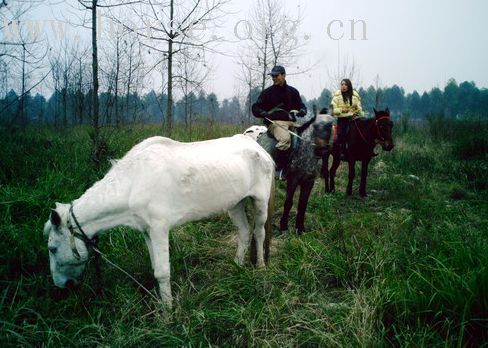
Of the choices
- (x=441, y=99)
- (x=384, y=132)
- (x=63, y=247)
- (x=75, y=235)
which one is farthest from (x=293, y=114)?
(x=441, y=99)

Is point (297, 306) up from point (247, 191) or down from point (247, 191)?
down

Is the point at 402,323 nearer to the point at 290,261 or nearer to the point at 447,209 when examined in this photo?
the point at 290,261

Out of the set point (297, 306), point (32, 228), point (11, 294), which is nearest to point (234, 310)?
point (297, 306)

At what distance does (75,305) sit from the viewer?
2.90 m

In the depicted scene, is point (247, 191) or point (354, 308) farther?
point (247, 191)

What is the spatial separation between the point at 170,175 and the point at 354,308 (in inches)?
76.5

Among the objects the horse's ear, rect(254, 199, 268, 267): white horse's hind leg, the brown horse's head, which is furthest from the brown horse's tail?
the brown horse's head

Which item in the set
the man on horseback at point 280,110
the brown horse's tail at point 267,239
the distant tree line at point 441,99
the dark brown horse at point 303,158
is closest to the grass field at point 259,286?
the brown horse's tail at point 267,239

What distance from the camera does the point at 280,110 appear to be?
17.4ft

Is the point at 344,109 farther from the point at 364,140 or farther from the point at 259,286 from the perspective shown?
the point at 259,286

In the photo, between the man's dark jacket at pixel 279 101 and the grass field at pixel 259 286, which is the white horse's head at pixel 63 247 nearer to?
the grass field at pixel 259 286

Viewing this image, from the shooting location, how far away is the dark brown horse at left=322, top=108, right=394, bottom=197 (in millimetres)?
7219

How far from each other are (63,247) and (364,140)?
6.50 metres

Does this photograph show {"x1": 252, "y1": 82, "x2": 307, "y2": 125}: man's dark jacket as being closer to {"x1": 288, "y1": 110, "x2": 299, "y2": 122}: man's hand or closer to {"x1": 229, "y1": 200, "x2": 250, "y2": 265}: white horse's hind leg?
{"x1": 288, "y1": 110, "x2": 299, "y2": 122}: man's hand
